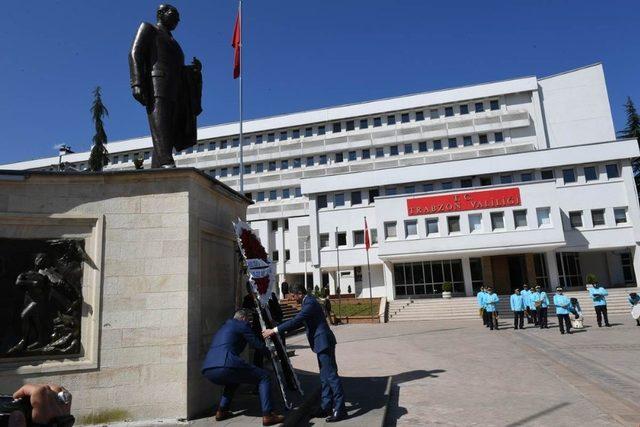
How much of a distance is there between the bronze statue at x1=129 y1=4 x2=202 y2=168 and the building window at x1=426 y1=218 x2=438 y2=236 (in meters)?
30.0

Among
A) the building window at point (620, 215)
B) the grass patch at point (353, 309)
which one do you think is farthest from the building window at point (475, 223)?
the building window at point (620, 215)

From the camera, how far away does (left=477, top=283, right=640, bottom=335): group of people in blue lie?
56.7 ft

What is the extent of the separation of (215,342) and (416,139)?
49244 millimetres

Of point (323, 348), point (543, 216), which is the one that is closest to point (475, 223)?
point (543, 216)

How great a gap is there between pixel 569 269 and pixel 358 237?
17647 mm

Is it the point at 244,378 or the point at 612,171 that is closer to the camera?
the point at 244,378

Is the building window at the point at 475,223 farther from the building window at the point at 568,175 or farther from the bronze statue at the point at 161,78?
the bronze statue at the point at 161,78

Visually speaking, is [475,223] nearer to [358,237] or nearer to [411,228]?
[411,228]

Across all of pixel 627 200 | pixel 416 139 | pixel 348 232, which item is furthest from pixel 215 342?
pixel 416 139

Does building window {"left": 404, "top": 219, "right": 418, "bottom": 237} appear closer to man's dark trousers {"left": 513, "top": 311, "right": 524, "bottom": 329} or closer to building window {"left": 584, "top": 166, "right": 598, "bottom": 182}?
building window {"left": 584, "top": 166, "right": 598, "bottom": 182}

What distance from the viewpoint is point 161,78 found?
696cm

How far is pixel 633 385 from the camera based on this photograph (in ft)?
26.9

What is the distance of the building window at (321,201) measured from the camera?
41.6 m

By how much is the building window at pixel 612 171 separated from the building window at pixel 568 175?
97.2 inches
